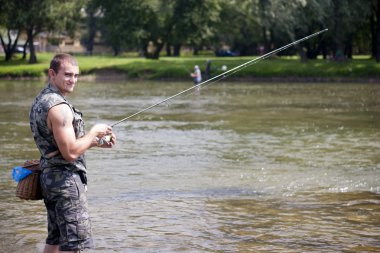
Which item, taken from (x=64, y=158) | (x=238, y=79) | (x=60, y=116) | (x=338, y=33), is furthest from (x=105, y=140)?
(x=338, y=33)

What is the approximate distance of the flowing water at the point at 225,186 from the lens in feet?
28.2

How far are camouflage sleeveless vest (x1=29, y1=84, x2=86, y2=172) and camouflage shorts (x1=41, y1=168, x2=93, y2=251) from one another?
66 millimetres

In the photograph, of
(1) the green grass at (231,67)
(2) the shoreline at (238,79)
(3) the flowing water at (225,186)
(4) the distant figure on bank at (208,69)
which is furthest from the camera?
(4) the distant figure on bank at (208,69)

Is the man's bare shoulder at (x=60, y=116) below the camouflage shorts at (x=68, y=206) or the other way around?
the other way around

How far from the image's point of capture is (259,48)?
99.9m

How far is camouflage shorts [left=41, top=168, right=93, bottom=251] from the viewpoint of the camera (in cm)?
569

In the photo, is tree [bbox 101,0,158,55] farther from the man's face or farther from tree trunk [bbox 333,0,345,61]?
the man's face

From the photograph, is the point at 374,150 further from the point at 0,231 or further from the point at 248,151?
the point at 0,231

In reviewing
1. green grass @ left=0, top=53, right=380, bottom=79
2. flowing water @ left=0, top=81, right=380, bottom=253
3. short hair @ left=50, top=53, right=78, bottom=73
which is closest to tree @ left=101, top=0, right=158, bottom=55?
green grass @ left=0, top=53, right=380, bottom=79

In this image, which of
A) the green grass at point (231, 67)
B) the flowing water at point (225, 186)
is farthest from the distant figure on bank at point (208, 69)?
the flowing water at point (225, 186)

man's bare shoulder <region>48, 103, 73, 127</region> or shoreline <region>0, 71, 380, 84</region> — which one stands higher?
man's bare shoulder <region>48, 103, 73, 127</region>

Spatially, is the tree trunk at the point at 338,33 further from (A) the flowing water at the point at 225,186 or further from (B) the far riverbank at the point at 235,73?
(A) the flowing water at the point at 225,186

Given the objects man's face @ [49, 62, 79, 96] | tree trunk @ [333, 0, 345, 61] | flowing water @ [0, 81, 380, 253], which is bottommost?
flowing water @ [0, 81, 380, 253]

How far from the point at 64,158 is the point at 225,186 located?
258 inches
